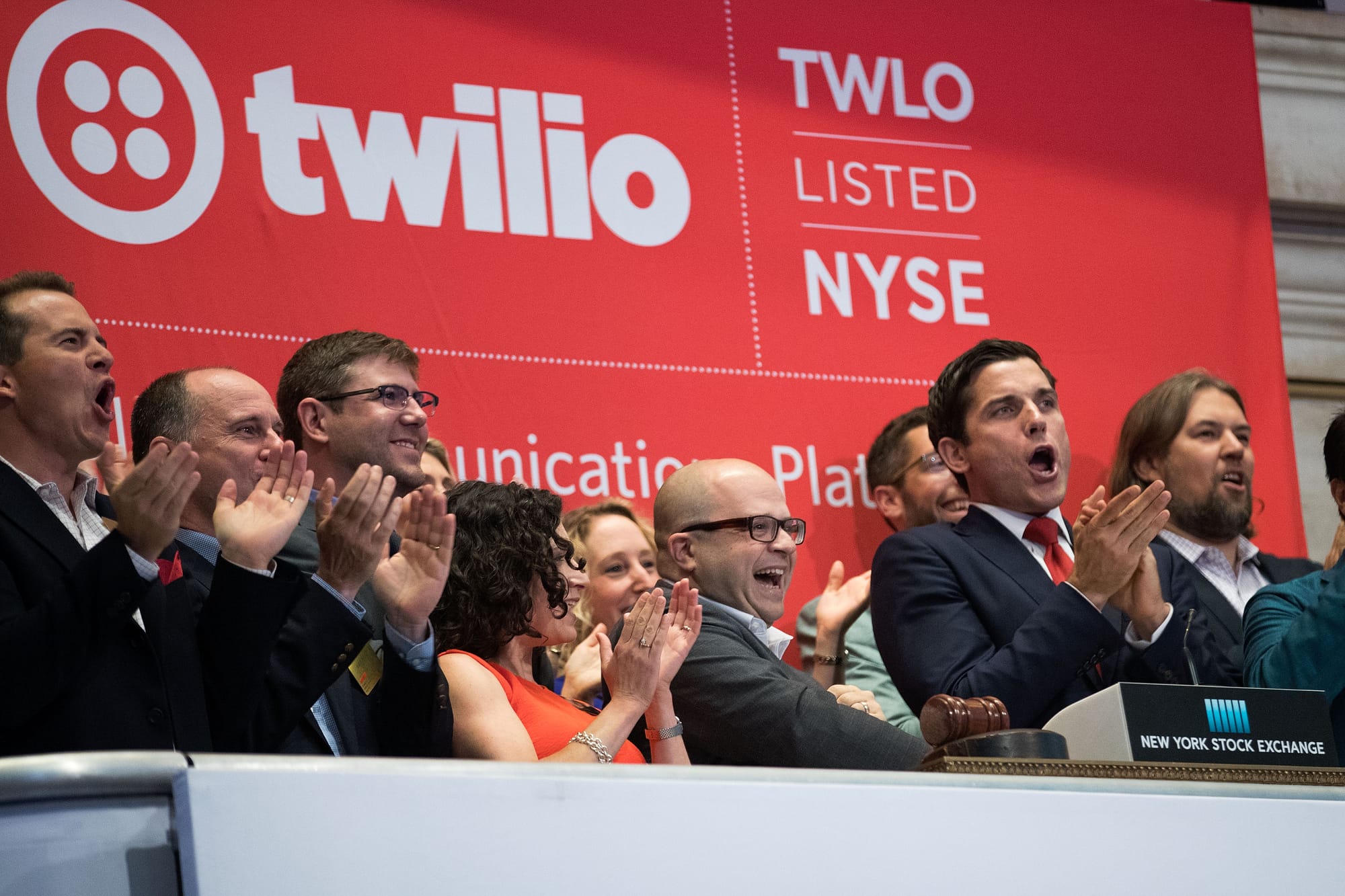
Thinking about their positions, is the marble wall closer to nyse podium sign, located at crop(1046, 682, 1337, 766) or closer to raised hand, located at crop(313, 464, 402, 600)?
nyse podium sign, located at crop(1046, 682, 1337, 766)

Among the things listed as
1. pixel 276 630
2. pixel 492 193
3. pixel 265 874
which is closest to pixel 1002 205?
pixel 492 193

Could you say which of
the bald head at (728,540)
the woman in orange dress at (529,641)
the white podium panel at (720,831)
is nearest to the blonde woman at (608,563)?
the bald head at (728,540)

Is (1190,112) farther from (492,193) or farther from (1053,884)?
(1053,884)

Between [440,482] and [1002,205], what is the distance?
73.6 inches

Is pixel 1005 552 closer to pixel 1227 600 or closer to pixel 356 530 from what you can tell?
pixel 1227 600

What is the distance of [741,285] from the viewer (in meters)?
4.36

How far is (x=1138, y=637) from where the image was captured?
10.1 ft

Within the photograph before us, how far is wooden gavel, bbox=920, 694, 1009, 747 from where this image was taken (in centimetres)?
221

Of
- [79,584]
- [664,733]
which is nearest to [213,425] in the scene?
[79,584]

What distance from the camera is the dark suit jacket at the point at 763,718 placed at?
2.86 m

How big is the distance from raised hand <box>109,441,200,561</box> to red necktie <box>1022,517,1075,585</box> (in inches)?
67.0

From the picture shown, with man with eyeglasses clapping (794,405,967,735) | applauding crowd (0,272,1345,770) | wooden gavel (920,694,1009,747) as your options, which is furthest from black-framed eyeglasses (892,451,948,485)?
wooden gavel (920,694,1009,747)

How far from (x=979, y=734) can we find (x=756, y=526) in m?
1.19

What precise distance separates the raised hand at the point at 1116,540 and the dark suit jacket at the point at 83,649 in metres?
1.44
